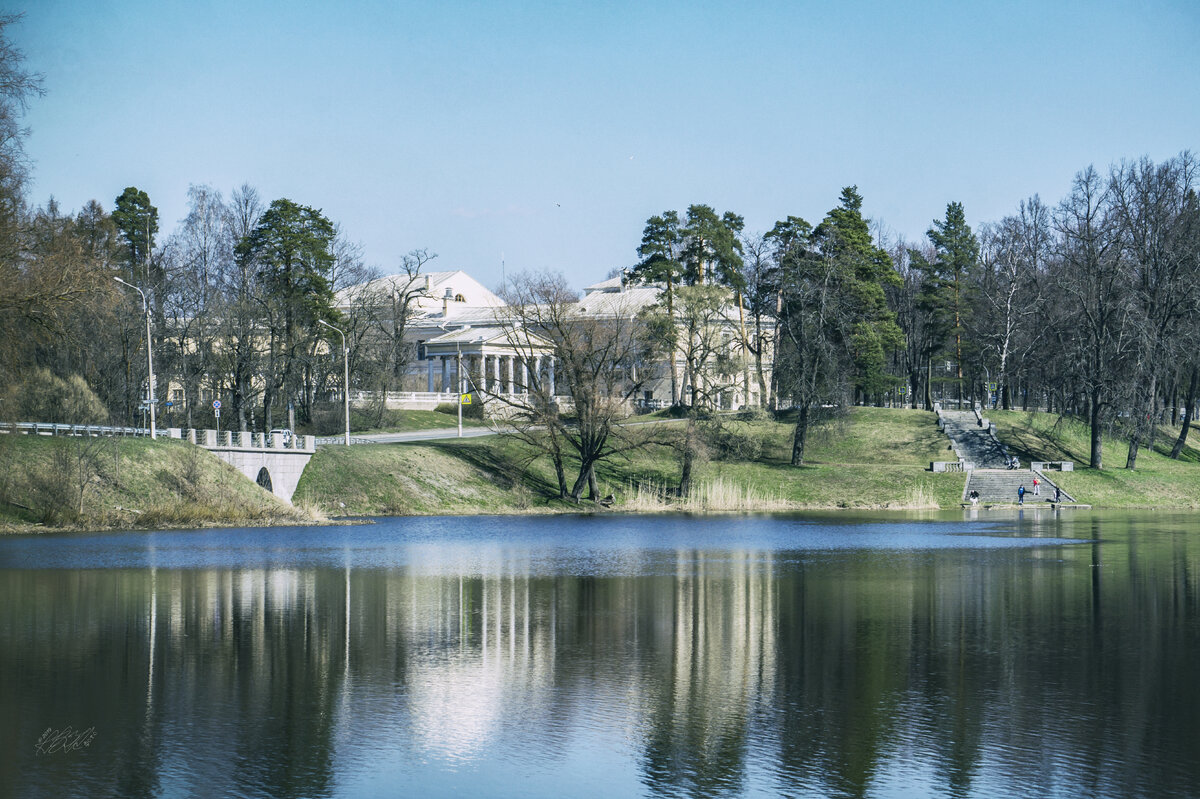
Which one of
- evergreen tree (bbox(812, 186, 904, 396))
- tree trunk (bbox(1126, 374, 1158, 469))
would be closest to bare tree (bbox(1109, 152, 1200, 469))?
tree trunk (bbox(1126, 374, 1158, 469))

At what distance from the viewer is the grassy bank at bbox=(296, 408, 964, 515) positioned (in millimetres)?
72312

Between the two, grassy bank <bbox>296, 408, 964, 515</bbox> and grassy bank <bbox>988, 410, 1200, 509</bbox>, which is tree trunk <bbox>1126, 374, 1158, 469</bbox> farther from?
grassy bank <bbox>296, 408, 964, 515</bbox>

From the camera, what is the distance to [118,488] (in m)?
57.3

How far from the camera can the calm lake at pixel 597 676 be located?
646 inches

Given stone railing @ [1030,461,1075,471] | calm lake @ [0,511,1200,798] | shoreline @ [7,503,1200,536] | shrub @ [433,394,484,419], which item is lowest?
shoreline @ [7,503,1200,536]

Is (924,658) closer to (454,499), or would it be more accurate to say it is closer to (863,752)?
(863,752)

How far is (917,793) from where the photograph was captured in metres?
15.5

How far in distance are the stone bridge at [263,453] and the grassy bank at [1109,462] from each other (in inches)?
1865

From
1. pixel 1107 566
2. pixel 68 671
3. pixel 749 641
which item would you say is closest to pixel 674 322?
pixel 1107 566

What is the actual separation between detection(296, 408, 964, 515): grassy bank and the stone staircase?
1.13 m

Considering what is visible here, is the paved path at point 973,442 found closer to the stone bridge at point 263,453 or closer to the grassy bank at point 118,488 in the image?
the stone bridge at point 263,453

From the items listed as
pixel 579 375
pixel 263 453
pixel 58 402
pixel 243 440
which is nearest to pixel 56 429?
pixel 58 402

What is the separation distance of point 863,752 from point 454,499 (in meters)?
57.5

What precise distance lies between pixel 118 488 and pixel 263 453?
12.1 meters
